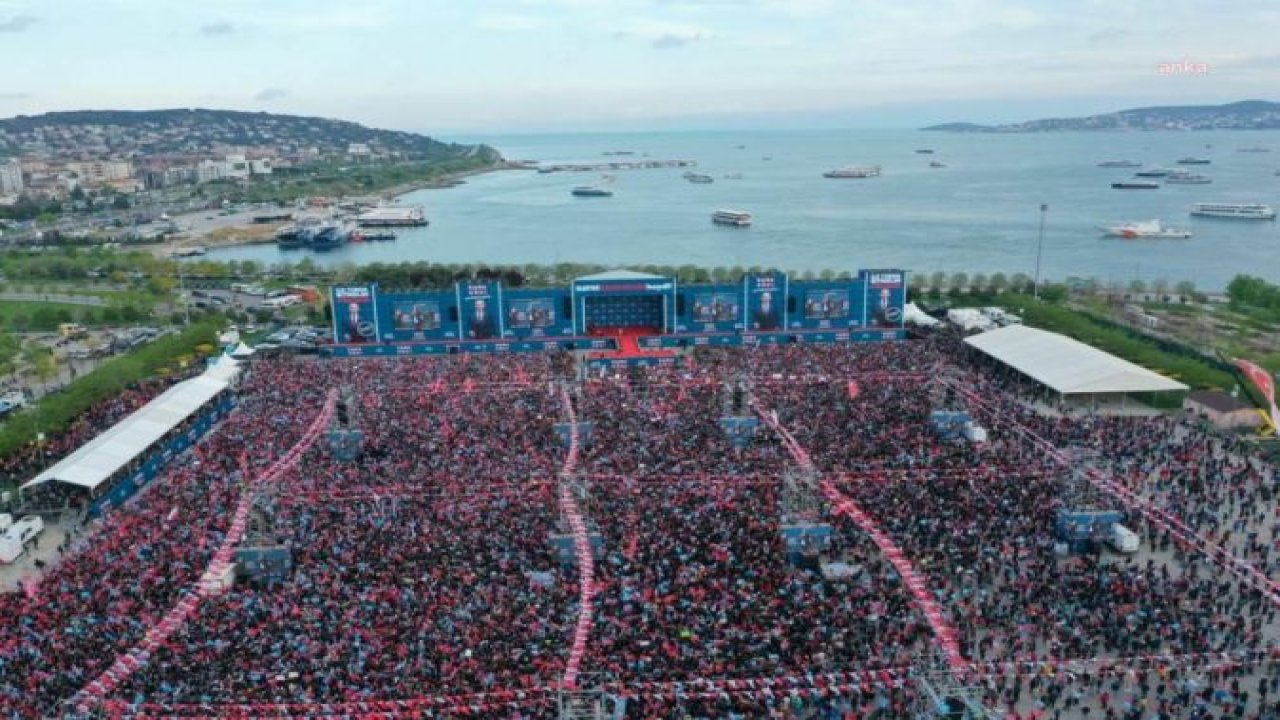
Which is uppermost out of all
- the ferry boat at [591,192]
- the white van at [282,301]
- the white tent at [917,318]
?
the ferry boat at [591,192]

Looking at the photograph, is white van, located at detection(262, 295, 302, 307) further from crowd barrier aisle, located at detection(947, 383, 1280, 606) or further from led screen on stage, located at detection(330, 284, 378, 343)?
crowd barrier aisle, located at detection(947, 383, 1280, 606)

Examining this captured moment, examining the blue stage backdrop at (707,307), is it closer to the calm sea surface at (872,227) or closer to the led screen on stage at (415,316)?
the led screen on stage at (415,316)

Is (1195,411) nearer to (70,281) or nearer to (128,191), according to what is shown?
(70,281)

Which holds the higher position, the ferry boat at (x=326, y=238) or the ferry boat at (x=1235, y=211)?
the ferry boat at (x=1235, y=211)

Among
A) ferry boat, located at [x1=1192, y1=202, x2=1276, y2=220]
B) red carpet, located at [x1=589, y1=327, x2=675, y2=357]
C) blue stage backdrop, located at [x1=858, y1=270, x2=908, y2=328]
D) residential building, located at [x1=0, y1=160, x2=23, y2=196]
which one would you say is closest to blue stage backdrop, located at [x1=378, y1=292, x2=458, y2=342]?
red carpet, located at [x1=589, y1=327, x2=675, y2=357]

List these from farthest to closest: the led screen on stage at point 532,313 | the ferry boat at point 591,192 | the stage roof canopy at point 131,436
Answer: the ferry boat at point 591,192
the led screen on stage at point 532,313
the stage roof canopy at point 131,436

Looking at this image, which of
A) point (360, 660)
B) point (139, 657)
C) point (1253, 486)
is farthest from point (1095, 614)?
point (139, 657)

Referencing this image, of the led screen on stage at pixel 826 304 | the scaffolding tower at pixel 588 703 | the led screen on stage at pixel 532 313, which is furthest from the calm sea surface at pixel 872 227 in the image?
the scaffolding tower at pixel 588 703

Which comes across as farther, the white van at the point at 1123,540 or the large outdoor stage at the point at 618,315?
the large outdoor stage at the point at 618,315
